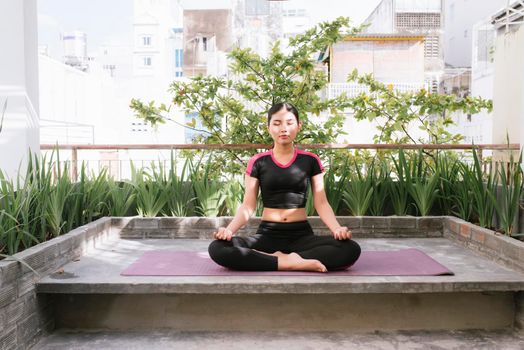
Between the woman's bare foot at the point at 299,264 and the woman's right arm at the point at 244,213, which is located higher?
the woman's right arm at the point at 244,213

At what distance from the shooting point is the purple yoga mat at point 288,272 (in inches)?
116

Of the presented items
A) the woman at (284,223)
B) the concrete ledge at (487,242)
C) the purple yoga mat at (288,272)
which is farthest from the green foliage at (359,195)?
the woman at (284,223)

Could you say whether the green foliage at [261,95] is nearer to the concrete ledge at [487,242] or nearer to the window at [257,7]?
the concrete ledge at [487,242]

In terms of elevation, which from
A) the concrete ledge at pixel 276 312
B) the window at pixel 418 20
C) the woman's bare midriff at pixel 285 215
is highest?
the window at pixel 418 20

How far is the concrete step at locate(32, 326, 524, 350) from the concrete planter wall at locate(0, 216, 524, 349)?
170 millimetres

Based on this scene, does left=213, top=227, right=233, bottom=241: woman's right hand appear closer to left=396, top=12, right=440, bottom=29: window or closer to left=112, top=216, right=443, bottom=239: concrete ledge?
left=112, top=216, right=443, bottom=239: concrete ledge

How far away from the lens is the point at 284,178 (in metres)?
3.17

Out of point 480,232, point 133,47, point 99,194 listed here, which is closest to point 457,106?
point 480,232

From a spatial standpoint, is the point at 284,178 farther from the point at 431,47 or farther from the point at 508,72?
the point at 431,47

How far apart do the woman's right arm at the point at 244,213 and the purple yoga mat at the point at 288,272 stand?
0.23m

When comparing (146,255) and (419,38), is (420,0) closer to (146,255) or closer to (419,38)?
(419,38)

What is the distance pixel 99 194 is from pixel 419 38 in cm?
2191

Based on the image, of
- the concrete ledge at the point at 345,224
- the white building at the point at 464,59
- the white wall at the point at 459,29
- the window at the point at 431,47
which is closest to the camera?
the concrete ledge at the point at 345,224

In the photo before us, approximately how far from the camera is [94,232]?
3.88 metres
